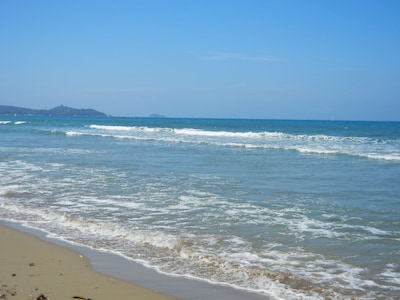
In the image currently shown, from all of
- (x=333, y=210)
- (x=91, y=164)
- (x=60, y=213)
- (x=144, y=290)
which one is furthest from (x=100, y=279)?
(x=91, y=164)

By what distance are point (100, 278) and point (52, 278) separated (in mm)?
571

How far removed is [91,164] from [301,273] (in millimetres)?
14363

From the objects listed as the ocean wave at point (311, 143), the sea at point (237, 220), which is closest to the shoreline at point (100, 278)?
the sea at point (237, 220)

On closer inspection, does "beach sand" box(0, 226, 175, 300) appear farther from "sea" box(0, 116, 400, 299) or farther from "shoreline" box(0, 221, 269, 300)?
"sea" box(0, 116, 400, 299)

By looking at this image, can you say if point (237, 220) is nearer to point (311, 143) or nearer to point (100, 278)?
point (100, 278)

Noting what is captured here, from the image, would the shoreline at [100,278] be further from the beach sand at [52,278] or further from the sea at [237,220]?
the sea at [237,220]

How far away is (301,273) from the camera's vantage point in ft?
19.7

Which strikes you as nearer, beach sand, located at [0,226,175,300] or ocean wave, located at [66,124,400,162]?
beach sand, located at [0,226,175,300]

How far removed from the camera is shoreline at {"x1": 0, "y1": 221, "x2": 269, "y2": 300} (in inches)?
206

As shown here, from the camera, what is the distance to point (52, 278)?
227 inches

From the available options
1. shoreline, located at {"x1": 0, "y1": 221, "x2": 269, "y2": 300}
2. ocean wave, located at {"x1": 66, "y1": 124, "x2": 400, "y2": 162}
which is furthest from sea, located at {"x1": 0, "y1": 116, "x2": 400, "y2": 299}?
ocean wave, located at {"x1": 66, "y1": 124, "x2": 400, "y2": 162}

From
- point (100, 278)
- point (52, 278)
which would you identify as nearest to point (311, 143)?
point (100, 278)

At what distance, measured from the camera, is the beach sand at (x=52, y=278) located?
516cm

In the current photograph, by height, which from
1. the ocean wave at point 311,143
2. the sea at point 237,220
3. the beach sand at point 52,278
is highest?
the ocean wave at point 311,143
